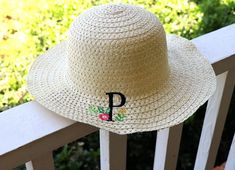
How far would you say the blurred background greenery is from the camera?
4.61 feet

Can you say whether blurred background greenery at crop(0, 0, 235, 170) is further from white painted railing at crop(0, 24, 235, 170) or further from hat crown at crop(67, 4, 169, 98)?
hat crown at crop(67, 4, 169, 98)

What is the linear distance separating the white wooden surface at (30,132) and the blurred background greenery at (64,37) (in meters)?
0.73

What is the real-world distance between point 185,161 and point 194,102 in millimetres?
836

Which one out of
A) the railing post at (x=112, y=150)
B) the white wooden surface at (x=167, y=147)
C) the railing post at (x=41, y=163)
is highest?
the railing post at (x=41, y=163)

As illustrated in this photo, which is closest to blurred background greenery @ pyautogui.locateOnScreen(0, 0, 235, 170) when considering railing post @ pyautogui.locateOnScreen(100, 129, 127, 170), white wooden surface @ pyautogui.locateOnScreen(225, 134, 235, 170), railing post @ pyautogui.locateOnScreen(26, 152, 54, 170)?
white wooden surface @ pyautogui.locateOnScreen(225, 134, 235, 170)

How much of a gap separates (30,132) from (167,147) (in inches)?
14.9

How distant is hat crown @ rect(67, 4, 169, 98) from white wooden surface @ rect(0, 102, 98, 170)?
7 cm

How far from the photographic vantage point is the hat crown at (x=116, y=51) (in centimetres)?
61

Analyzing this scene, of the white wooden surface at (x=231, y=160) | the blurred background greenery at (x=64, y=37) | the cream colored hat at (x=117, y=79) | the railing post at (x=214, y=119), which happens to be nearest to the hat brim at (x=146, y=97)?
the cream colored hat at (x=117, y=79)

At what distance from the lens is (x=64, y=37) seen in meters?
1.74

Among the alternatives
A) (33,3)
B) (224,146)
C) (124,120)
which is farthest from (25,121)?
(33,3)

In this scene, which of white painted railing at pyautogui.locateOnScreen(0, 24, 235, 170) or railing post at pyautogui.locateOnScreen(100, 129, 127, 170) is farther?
railing post at pyautogui.locateOnScreen(100, 129, 127, 170)

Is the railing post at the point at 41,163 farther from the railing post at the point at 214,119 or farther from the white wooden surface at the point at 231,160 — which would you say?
the white wooden surface at the point at 231,160

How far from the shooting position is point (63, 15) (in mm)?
1873
